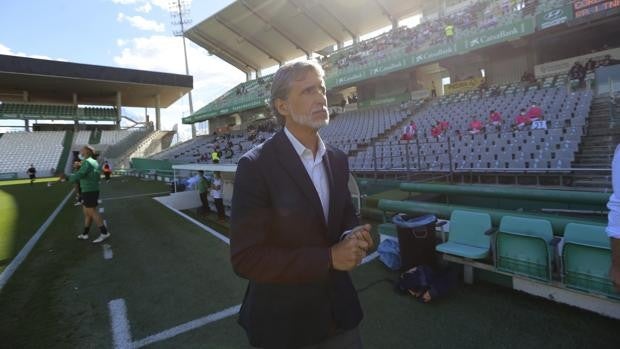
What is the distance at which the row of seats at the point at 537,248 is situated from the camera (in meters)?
3.17

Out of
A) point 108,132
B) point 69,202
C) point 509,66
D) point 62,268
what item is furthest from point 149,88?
point 62,268

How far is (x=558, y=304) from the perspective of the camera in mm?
3562

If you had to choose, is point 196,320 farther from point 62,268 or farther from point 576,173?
point 576,173

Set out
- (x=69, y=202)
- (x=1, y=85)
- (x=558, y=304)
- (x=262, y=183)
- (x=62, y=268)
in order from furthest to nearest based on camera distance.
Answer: (x=1, y=85)
(x=69, y=202)
(x=62, y=268)
(x=558, y=304)
(x=262, y=183)

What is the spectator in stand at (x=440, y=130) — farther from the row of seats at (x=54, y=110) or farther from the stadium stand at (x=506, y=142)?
the row of seats at (x=54, y=110)

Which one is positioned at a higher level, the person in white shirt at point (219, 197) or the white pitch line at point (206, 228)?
the person in white shirt at point (219, 197)

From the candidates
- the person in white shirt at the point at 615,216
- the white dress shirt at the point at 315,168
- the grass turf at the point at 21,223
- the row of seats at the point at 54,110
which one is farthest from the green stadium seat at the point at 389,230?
the row of seats at the point at 54,110

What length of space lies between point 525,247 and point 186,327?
3801mm

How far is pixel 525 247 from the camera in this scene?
12.0 ft

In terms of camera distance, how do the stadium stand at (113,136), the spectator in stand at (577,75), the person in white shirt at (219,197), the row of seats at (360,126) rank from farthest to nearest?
the stadium stand at (113,136), the row of seats at (360,126), the spectator in stand at (577,75), the person in white shirt at (219,197)

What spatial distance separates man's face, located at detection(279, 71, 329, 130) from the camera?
1.47 metres

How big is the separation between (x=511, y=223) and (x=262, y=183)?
3.77 m

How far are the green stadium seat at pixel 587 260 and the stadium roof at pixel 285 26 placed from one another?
30092mm

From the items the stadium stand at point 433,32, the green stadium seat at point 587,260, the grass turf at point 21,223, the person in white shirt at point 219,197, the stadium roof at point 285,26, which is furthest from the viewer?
the stadium roof at point 285,26
